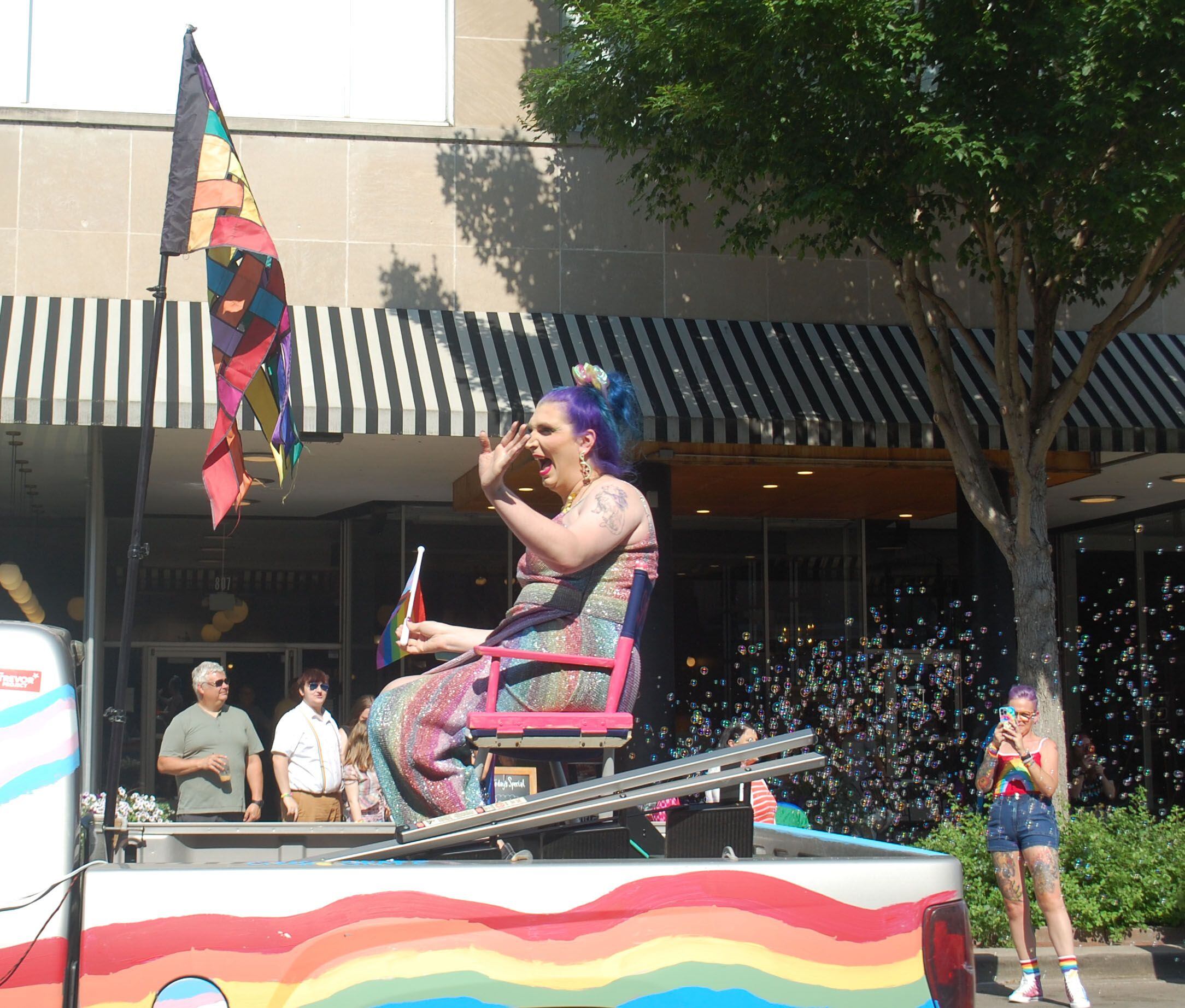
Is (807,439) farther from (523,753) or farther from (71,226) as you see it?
(523,753)

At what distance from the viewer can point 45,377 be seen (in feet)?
31.8

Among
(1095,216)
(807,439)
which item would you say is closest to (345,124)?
(807,439)

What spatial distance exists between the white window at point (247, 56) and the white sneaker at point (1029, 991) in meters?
8.61

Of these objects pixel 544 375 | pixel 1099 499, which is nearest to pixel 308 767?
pixel 544 375

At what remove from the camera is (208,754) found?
8758 mm

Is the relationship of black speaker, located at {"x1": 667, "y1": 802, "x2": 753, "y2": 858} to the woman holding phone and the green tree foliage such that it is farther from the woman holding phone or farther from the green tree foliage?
the green tree foliage

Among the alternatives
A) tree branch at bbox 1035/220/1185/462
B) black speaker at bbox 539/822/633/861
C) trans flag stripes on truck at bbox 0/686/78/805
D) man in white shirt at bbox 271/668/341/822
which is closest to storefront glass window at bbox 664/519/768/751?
tree branch at bbox 1035/220/1185/462

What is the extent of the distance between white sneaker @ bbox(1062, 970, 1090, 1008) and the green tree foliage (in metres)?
2.15

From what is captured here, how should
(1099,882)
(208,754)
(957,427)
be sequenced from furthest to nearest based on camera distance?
1. (957,427)
2. (208,754)
3. (1099,882)

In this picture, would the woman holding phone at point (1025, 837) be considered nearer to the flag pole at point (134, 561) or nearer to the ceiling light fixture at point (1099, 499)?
the flag pole at point (134, 561)

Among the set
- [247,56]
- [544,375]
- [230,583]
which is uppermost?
[247,56]

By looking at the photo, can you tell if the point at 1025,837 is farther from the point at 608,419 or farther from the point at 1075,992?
the point at 608,419

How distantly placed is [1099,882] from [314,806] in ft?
17.4

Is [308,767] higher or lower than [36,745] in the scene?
lower
